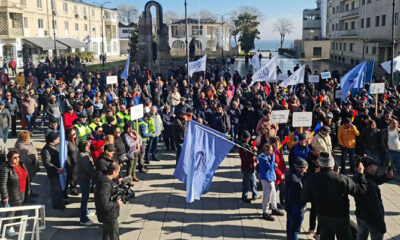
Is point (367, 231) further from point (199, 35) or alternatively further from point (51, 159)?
point (199, 35)

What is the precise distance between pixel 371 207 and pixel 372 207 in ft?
0.05

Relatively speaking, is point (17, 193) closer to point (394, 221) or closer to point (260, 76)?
point (394, 221)

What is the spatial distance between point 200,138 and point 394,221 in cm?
436

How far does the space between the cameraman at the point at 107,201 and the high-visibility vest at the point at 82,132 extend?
161 inches

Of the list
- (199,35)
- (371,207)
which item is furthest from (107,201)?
(199,35)

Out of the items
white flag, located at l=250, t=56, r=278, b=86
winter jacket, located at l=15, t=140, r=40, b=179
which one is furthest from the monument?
winter jacket, located at l=15, t=140, r=40, b=179

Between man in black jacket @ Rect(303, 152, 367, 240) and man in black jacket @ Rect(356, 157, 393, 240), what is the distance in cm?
15

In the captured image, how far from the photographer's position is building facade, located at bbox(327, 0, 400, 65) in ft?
132

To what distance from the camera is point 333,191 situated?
18.9ft

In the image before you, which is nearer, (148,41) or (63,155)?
(63,155)

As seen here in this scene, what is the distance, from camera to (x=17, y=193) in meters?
7.51

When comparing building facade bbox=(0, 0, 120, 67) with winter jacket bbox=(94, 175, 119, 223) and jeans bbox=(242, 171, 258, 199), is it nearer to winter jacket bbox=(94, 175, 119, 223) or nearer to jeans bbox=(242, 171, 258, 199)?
jeans bbox=(242, 171, 258, 199)

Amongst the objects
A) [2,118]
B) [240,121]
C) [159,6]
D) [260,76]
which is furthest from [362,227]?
[159,6]

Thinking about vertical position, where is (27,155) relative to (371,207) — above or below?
above
